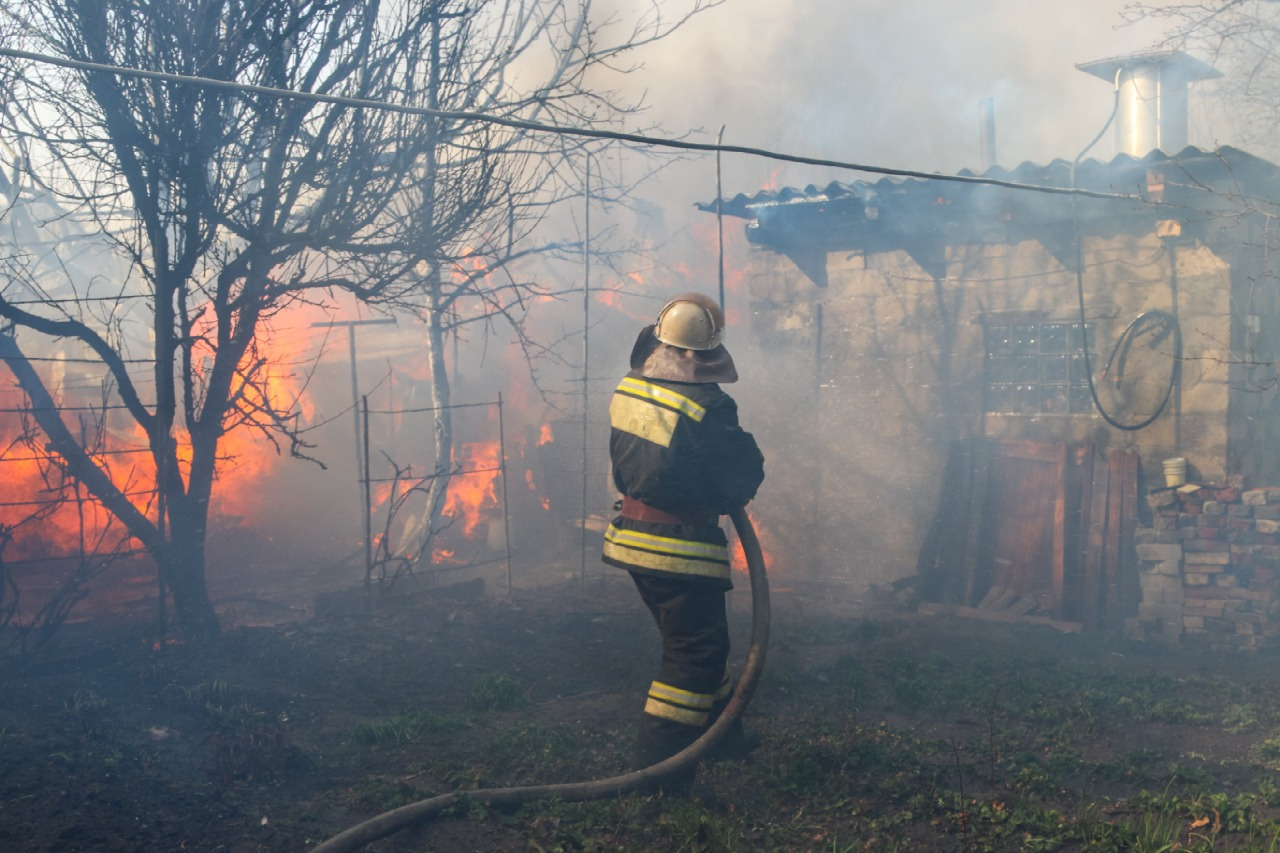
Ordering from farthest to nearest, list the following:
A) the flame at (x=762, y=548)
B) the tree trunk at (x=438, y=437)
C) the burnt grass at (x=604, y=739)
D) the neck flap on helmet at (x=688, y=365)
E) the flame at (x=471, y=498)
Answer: the flame at (x=471, y=498)
the tree trunk at (x=438, y=437)
the flame at (x=762, y=548)
the neck flap on helmet at (x=688, y=365)
the burnt grass at (x=604, y=739)

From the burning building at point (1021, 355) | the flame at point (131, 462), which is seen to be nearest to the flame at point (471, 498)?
the flame at point (131, 462)

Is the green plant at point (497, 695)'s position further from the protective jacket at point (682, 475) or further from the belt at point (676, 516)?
the belt at point (676, 516)

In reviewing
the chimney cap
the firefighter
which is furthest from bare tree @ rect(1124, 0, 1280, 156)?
the firefighter

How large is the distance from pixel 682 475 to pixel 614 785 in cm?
152

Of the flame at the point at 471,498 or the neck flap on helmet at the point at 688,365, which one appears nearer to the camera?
the neck flap on helmet at the point at 688,365

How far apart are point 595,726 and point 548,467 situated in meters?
9.39

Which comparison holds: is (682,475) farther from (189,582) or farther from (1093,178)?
(1093,178)

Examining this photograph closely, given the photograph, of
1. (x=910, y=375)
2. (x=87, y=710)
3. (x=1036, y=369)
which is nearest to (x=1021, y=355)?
(x=1036, y=369)

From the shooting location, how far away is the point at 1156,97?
10.7 metres

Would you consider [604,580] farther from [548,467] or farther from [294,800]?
[294,800]

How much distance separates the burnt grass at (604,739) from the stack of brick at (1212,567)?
0.47 meters

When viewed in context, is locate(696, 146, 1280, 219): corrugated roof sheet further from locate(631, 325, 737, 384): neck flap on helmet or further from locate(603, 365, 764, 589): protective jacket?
locate(603, 365, 764, 589): protective jacket

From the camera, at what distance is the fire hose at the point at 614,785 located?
382cm

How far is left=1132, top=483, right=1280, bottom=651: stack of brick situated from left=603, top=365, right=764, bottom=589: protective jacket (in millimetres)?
5984
